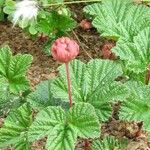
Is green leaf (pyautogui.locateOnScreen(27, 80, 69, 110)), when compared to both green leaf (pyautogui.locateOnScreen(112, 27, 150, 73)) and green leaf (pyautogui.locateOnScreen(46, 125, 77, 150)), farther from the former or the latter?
green leaf (pyautogui.locateOnScreen(112, 27, 150, 73))

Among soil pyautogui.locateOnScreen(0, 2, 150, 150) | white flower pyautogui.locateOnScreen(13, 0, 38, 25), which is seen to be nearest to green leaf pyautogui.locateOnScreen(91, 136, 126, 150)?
soil pyautogui.locateOnScreen(0, 2, 150, 150)

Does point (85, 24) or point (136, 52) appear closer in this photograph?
point (136, 52)

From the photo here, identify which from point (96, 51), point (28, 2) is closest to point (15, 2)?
point (28, 2)

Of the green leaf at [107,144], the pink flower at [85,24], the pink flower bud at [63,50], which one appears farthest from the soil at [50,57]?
the pink flower bud at [63,50]

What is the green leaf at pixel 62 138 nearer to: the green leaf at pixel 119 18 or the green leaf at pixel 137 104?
the green leaf at pixel 137 104

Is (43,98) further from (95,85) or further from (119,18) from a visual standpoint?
(119,18)

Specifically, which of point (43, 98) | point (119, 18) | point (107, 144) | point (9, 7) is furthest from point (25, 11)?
point (107, 144)
